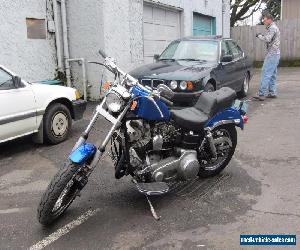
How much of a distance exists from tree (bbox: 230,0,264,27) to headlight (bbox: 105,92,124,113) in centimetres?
2531

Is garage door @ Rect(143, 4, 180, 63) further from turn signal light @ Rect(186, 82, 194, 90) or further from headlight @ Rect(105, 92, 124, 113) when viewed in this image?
headlight @ Rect(105, 92, 124, 113)

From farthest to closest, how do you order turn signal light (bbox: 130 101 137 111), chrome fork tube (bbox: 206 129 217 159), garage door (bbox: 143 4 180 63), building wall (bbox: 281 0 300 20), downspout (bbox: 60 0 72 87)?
1. building wall (bbox: 281 0 300 20)
2. garage door (bbox: 143 4 180 63)
3. downspout (bbox: 60 0 72 87)
4. chrome fork tube (bbox: 206 129 217 159)
5. turn signal light (bbox: 130 101 137 111)

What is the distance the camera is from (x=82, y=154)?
373 centimetres

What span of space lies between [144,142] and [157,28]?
378 inches

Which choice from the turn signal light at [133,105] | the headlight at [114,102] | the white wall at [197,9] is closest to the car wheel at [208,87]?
the turn signal light at [133,105]

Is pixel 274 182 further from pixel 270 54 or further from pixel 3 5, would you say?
pixel 3 5

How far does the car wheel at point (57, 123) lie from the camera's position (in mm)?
6578

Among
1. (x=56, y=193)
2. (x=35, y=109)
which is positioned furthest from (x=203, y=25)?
Answer: (x=56, y=193)

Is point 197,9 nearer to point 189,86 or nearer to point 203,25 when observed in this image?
point 203,25

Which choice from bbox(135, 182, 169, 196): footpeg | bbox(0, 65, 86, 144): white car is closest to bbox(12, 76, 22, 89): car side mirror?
bbox(0, 65, 86, 144): white car

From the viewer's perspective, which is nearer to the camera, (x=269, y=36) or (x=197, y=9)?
(x=269, y=36)

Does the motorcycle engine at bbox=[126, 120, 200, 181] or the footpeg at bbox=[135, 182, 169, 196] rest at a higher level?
the motorcycle engine at bbox=[126, 120, 200, 181]

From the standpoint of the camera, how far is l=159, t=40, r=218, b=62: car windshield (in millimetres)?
9109

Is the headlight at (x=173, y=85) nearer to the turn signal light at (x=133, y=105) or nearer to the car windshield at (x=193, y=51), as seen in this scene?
the car windshield at (x=193, y=51)
